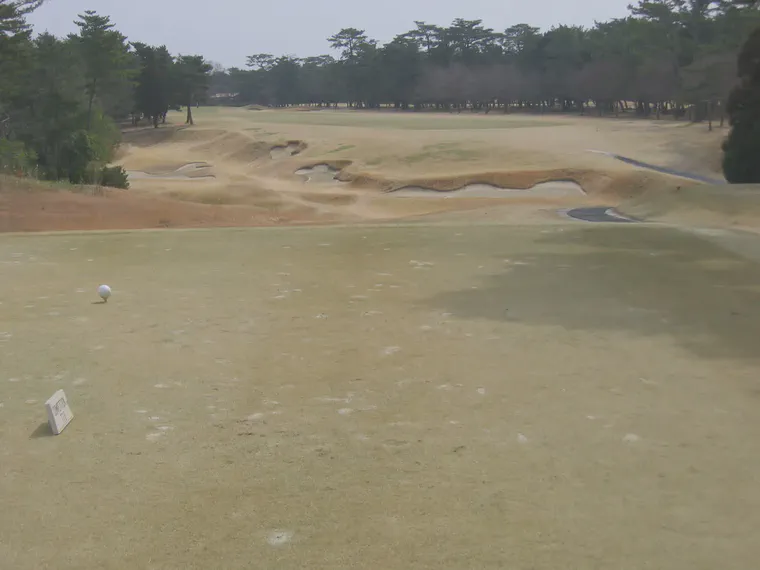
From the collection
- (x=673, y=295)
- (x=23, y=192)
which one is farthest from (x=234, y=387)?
(x=23, y=192)

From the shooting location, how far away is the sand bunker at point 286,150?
58828mm

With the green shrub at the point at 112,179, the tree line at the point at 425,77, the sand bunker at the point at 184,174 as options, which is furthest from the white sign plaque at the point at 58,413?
the sand bunker at the point at 184,174

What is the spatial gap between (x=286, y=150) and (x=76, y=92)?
14078 millimetres

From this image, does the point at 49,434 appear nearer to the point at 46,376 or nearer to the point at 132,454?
the point at 132,454

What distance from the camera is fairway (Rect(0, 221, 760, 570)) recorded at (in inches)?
151

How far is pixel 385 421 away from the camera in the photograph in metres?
5.40

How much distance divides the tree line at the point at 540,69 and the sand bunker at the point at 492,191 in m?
10.5

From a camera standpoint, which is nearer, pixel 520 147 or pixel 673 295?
pixel 673 295

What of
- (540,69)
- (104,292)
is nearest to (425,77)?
(540,69)

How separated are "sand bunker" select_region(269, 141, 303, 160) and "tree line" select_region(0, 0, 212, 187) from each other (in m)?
10.8

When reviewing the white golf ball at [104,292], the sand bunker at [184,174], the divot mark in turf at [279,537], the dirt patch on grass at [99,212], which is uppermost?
the divot mark in turf at [279,537]

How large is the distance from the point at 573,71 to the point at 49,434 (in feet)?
310

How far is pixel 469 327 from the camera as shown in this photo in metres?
7.93

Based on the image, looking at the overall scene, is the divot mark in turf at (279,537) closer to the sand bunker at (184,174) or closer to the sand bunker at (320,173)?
the sand bunker at (320,173)
